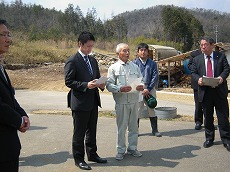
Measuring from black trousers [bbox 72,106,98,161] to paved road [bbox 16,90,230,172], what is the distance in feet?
0.71

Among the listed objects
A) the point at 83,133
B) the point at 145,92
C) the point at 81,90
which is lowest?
the point at 83,133

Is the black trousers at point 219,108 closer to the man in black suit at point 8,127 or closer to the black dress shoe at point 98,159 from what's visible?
the black dress shoe at point 98,159

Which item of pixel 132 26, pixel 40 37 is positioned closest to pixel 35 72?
pixel 40 37

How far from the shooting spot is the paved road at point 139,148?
15.6ft

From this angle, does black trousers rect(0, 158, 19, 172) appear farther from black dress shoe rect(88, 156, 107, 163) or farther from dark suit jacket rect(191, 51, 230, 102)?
dark suit jacket rect(191, 51, 230, 102)

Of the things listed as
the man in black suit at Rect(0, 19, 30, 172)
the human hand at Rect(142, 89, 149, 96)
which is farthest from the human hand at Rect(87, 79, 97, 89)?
the man in black suit at Rect(0, 19, 30, 172)

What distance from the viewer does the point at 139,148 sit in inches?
225

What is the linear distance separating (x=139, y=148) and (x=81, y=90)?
5.97 feet

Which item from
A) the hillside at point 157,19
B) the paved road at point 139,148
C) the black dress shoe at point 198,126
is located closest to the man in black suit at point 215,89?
the paved road at point 139,148

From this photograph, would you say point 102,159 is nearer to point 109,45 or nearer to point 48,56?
point 48,56

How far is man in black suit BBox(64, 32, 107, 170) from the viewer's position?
4.59 m

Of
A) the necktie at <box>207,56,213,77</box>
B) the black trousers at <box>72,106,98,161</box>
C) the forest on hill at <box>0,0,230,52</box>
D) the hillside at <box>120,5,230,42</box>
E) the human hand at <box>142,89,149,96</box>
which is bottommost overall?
the black trousers at <box>72,106,98,161</box>

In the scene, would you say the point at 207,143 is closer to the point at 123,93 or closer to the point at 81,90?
the point at 123,93

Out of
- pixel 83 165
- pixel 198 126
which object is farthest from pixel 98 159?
pixel 198 126
